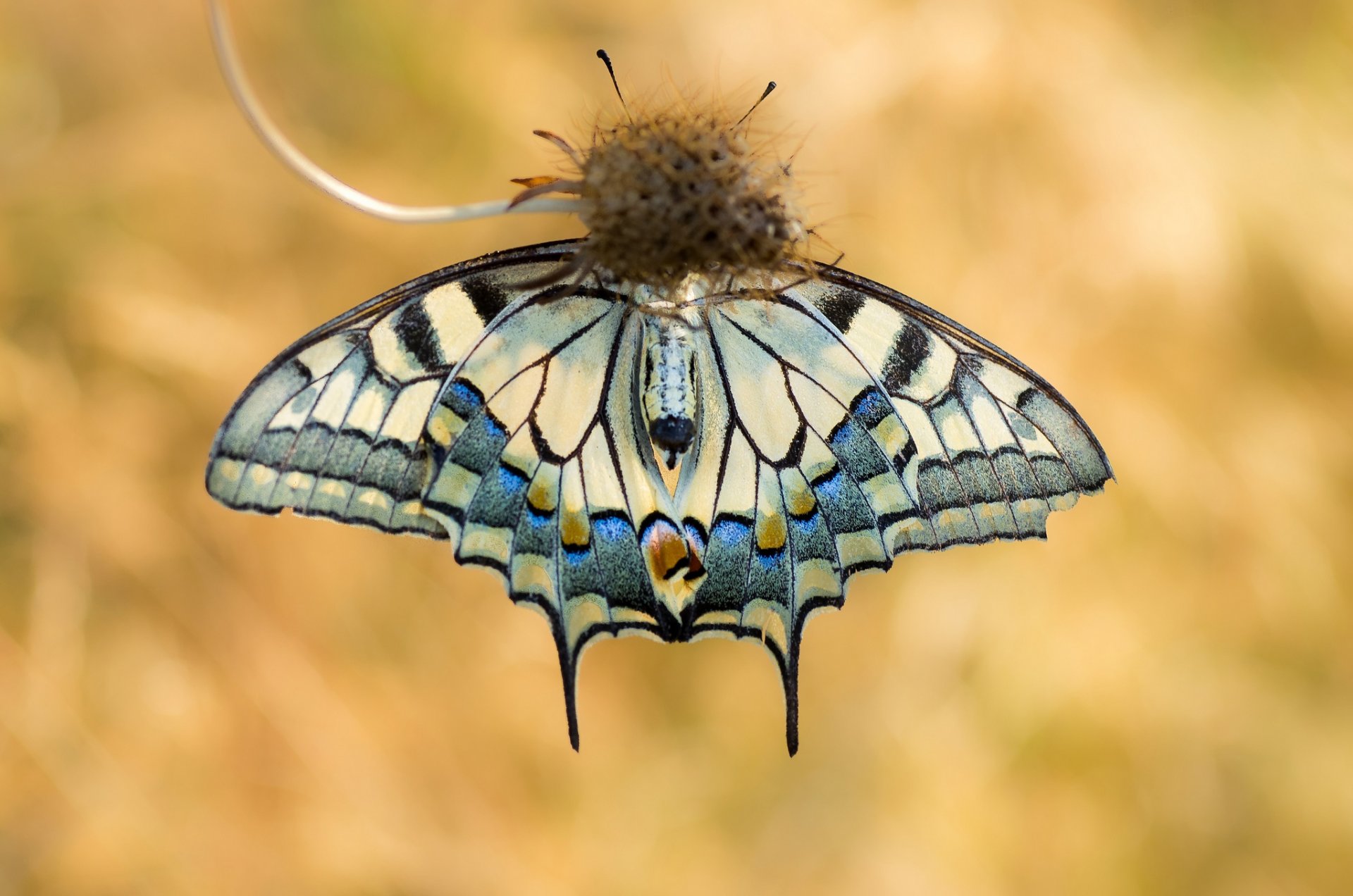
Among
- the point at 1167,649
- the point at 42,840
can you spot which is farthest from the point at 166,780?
the point at 1167,649

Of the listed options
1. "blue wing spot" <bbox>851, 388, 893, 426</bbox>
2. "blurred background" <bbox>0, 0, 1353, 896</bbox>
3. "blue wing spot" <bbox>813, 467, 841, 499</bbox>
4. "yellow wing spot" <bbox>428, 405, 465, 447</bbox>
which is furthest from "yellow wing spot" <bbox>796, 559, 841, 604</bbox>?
"blurred background" <bbox>0, 0, 1353, 896</bbox>

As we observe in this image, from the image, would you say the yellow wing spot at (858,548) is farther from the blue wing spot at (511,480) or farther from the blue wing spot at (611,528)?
the blue wing spot at (511,480)

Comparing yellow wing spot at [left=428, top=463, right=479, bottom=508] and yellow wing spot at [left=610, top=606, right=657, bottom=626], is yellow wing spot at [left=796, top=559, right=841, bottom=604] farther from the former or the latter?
yellow wing spot at [left=428, top=463, right=479, bottom=508]

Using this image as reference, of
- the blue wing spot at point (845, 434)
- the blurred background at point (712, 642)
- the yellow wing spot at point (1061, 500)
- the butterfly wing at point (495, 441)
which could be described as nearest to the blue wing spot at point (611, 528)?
the butterfly wing at point (495, 441)

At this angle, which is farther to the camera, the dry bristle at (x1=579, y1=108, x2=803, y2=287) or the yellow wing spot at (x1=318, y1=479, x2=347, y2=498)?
the yellow wing spot at (x1=318, y1=479, x2=347, y2=498)

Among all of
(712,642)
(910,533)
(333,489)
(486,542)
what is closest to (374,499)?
(333,489)

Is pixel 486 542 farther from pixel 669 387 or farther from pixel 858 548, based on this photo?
pixel 858 548

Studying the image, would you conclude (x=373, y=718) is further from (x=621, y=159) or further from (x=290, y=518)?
(x=621, y=159)
